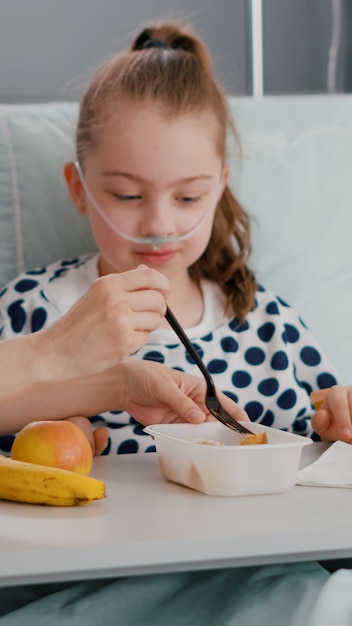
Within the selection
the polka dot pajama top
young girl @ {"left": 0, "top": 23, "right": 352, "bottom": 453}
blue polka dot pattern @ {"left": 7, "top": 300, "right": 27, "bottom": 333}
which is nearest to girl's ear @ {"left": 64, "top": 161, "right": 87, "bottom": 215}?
young girl @ {"left": 0, "top": 23, "right": 352, "bottom": 453}

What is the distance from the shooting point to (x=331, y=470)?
1.09m

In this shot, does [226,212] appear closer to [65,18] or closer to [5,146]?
[5,146]

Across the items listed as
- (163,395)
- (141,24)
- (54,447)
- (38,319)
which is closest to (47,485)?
(54,447)

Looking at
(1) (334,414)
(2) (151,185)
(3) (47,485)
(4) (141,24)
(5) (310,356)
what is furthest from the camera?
(4) (141,24)

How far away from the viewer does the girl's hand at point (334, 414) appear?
129 centimetres

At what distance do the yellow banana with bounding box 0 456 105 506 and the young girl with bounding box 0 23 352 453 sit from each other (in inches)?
20.5

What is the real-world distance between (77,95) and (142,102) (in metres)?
0.61

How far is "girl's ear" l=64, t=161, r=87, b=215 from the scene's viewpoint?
5.42 ft

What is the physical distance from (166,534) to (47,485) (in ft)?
0.52

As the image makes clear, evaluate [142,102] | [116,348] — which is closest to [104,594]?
[116,348]

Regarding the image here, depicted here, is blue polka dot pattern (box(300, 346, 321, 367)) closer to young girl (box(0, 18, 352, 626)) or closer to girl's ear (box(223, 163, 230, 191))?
young girl (box(0, 18, 352, 626))

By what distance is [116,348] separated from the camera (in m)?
1.12

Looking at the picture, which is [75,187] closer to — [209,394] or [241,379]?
[241,379]

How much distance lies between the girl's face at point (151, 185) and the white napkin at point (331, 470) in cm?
50
